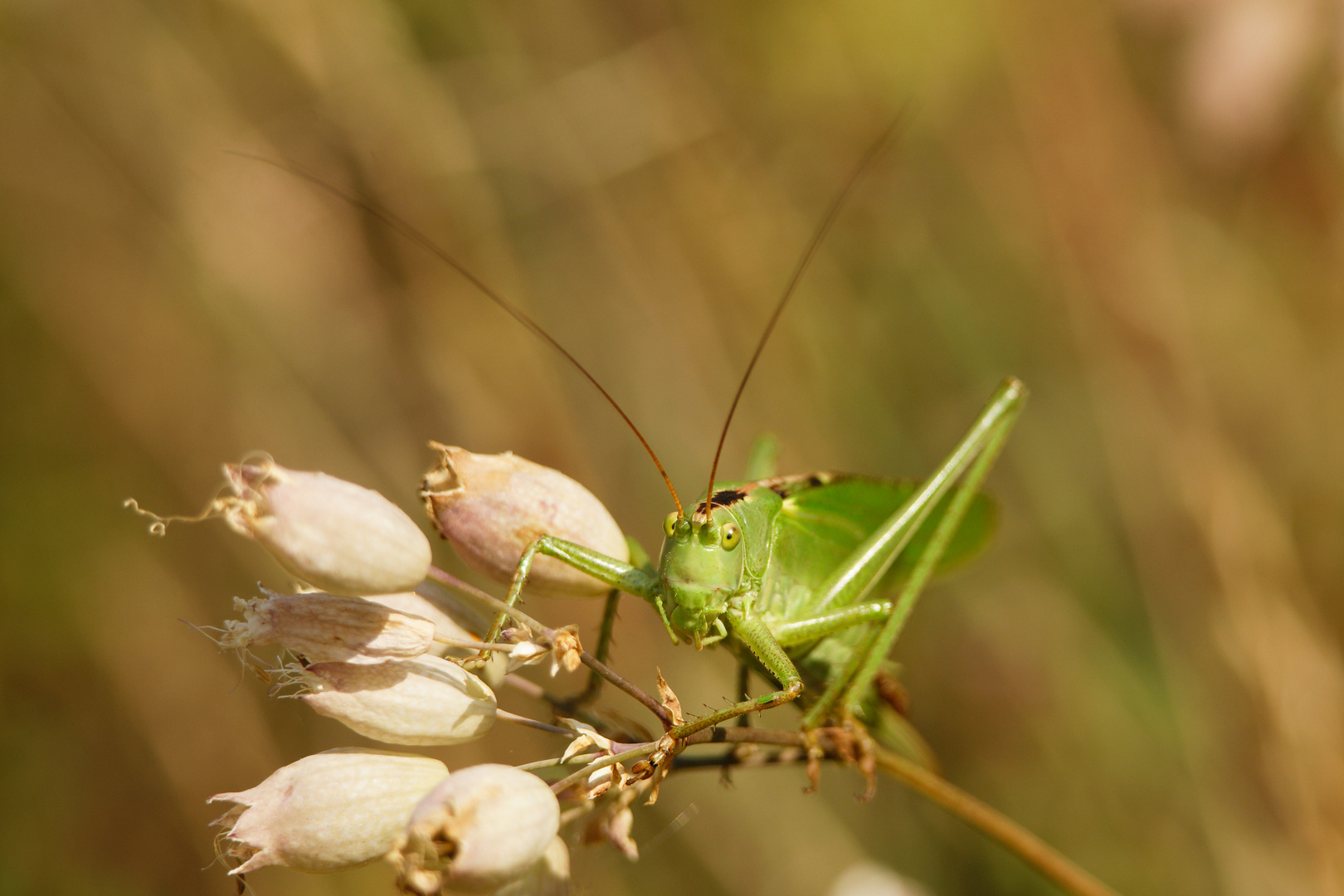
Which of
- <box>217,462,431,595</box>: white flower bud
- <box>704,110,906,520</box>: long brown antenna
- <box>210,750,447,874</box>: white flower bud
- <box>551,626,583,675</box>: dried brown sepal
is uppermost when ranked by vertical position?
<box>704,110,906,520</box>: long brown antenna

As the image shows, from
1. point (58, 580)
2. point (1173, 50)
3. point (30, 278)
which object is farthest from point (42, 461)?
point (1173, 50)

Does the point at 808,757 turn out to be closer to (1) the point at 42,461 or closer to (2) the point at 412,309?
(2) the point at 412,309

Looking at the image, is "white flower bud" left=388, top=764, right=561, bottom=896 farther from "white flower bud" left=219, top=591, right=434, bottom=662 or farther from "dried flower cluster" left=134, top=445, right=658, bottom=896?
"white flower bud" left=219, top=591, right=434, bottom=662

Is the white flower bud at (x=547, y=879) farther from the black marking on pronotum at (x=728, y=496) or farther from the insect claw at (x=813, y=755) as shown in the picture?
the black marking on pronotum at (x=728, y=496)

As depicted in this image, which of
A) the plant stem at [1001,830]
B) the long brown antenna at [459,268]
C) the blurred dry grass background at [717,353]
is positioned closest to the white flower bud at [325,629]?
the long brown antenna at [459,268]

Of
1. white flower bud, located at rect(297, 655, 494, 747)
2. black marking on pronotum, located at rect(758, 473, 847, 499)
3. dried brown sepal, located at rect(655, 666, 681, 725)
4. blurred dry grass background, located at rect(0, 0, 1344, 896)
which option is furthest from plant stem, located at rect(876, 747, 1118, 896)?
blurred dry grass background, located at rect(0, 0, 1344, 896)

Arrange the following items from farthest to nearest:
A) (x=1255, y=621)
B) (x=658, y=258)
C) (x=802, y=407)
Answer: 1. (x=802, y=407)
2. (x=658, y=258)
3. (x=1255, y=621)
